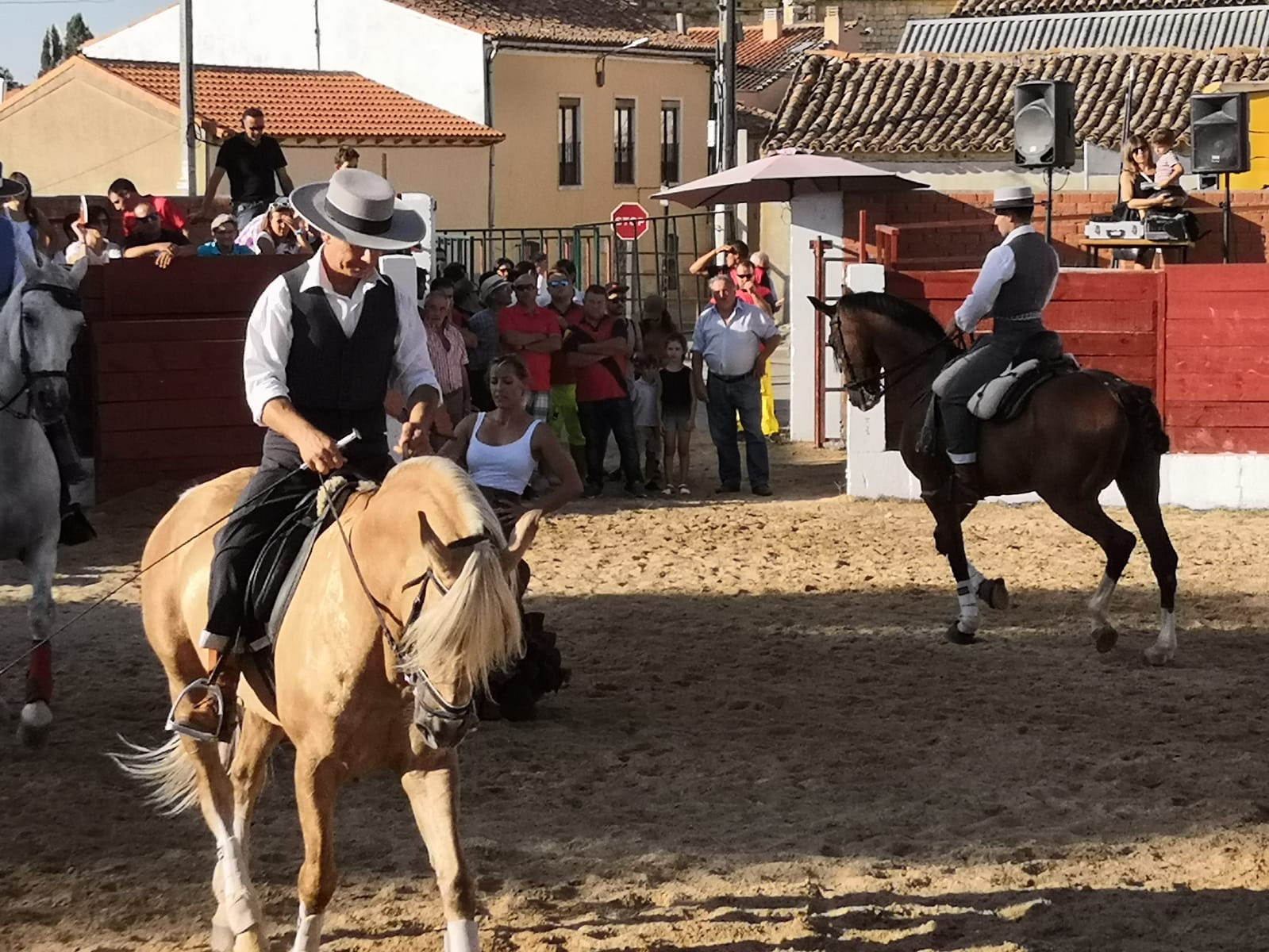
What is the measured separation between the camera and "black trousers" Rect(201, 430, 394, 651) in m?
5.27

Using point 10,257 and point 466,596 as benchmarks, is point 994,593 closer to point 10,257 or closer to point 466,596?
point 10,257

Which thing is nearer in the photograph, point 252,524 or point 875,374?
point 252,524

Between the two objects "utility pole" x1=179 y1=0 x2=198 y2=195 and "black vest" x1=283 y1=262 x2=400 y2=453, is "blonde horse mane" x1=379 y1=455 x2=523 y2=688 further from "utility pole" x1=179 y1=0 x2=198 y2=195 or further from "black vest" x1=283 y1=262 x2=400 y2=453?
"utility pole" x1=179 y1=0 x2=198 y2=195

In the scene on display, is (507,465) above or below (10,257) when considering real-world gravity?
below

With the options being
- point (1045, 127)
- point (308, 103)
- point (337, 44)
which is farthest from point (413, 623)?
point (337, 44)

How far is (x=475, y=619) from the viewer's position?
13.8 ft

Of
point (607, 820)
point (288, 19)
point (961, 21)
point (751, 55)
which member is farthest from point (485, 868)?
point (751, 55)

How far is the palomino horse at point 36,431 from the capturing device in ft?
25.0

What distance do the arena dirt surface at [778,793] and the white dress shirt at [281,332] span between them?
1550 millimetres

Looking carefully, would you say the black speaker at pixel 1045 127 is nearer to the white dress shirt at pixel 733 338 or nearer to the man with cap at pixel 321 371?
the white dress shirt at pixel 733 338

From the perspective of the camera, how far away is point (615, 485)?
15.7 metres

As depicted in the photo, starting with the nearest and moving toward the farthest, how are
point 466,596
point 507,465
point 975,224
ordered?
point 466,596
point 507,465
point 975,224

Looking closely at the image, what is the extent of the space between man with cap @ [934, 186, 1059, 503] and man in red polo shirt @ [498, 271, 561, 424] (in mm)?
5088

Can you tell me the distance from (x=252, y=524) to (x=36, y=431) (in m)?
2.87
